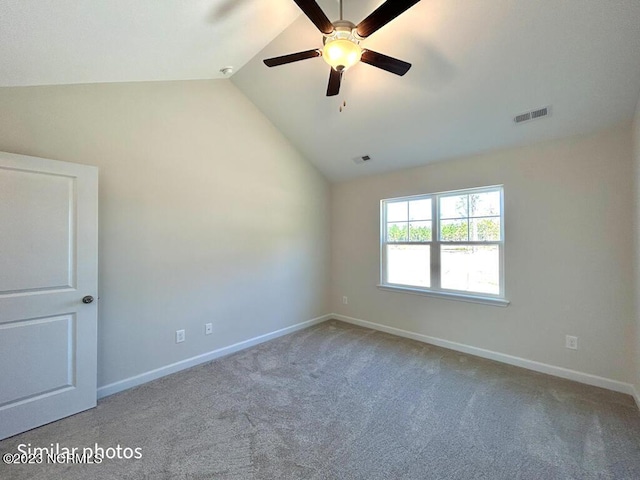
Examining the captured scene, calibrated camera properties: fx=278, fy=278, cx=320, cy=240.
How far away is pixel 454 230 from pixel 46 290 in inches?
157

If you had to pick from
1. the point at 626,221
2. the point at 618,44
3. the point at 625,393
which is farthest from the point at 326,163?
the point at 625,393

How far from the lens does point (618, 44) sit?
1.92 meters

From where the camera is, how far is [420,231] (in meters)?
3.81

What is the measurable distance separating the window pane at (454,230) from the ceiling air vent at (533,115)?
1182mm

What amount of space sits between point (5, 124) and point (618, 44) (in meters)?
4.32

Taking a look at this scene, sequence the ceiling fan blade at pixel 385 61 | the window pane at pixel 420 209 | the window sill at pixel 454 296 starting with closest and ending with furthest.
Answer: the ceiling fan blade at pixel 385 61, the window sill at pixel 454 296, the window pane at pixel 420 209

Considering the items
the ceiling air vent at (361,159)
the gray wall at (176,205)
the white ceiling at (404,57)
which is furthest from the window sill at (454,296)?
the ceiling air vent at (361,159)

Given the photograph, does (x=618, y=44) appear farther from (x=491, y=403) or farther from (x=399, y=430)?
(x=399, y=430)

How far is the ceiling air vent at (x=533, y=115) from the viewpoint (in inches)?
99.2

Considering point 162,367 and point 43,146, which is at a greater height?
point 43,146

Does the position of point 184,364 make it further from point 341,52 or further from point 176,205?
point 341,52

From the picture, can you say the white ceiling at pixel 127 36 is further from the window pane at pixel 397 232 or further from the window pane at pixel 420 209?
the window pane at pixel 397 232

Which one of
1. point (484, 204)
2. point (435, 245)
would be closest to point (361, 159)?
point (435, 245)

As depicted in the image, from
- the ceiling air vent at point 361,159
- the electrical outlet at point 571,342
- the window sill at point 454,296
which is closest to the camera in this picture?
the electrical outlet at point 571,342
